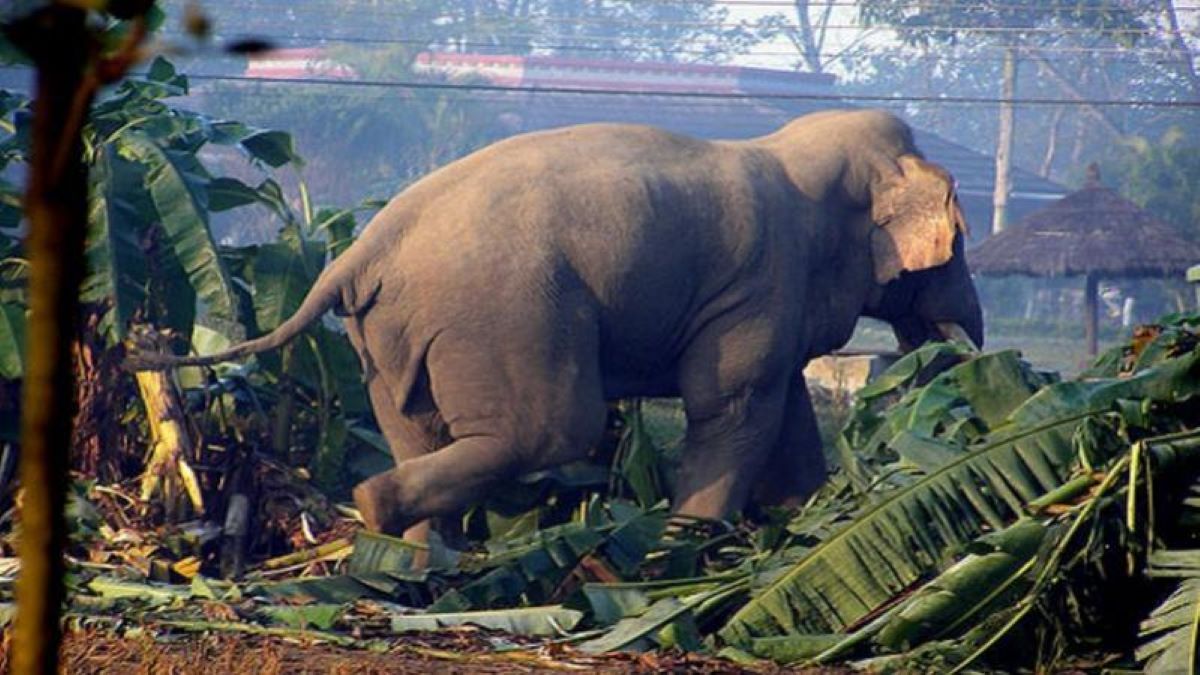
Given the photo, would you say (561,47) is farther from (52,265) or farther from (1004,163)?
(52,265)

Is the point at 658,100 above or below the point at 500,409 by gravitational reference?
below

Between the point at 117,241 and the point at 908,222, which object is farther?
the point at 908,222

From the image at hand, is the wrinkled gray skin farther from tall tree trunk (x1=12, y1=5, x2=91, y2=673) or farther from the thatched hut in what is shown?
the thatched hut

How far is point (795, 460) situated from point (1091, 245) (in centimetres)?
2281

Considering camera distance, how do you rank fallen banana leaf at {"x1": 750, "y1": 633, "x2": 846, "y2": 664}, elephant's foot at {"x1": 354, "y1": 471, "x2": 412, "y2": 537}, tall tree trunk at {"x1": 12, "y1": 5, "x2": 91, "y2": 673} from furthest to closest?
elephant's foot at {"x1": 354, "y1": 471, "x2": 412, "y2": 537}
fallen banana leaf at {"x1": 750, "y1": 633, "x2": 846, "y2": 664}
tall tree trunk at {"x1": 12, "y1": 5, "x2": 91, "y2": 673}

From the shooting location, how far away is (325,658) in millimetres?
6641

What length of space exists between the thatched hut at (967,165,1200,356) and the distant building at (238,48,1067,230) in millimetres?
13145

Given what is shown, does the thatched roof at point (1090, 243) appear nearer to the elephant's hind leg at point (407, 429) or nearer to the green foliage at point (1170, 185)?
the green foliage at point (1170, 185)

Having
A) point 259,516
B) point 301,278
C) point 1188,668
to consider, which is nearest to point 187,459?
point 259,516

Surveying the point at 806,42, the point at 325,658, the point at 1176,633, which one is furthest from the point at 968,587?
the point at 806,42

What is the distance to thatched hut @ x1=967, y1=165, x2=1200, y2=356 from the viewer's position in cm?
3206

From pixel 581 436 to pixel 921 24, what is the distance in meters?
36.1

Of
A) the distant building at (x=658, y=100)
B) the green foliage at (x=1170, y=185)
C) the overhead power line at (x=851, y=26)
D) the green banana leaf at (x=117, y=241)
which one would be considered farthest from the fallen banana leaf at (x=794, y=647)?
the distant building at (x=658, y=100)

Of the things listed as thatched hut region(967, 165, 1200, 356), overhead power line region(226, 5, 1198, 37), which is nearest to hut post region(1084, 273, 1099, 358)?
thatched hut region(967, 165, 1200, 356)
